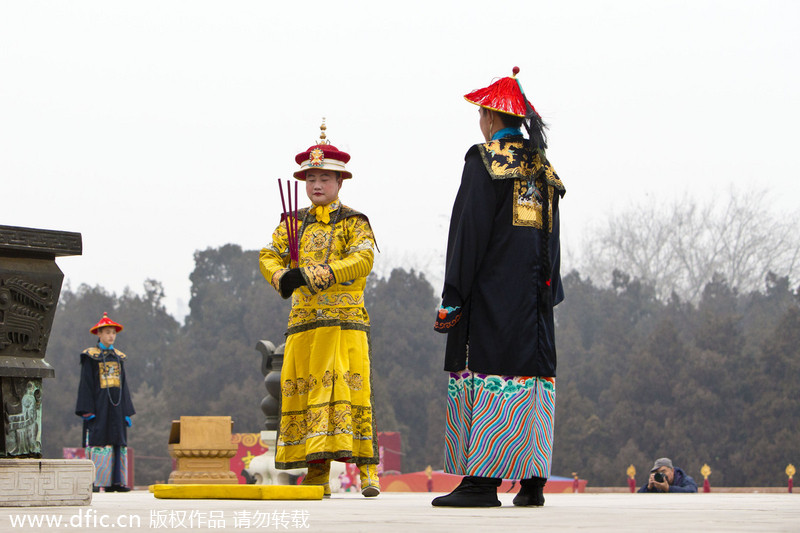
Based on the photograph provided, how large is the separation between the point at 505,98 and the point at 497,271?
32.1 inches

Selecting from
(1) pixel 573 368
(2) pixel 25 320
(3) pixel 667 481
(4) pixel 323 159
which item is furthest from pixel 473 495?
(1) pixel 573 368

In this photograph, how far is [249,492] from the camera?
547cm

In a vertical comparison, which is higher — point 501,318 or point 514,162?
point 514,162

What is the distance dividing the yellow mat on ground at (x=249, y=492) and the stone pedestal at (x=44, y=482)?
2.44 feet

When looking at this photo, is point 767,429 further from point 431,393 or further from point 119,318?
point 119,318

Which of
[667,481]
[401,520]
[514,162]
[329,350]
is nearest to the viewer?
[401,520]

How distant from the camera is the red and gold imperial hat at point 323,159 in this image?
22.1 feet

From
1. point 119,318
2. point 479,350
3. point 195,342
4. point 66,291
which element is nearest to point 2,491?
point 479,350

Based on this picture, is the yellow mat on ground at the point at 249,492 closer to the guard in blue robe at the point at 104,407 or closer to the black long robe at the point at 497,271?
the black long robe at the point at 497,271

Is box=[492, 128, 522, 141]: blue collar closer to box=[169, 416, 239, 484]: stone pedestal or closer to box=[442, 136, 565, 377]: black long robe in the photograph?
box=[442, 136, 565, 377]: black long robe

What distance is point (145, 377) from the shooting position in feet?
143

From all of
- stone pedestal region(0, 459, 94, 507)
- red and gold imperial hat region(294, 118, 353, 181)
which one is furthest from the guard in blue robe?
stone pedestal region(0, 459, 94, 507)

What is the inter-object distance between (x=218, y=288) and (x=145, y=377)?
14.1ft

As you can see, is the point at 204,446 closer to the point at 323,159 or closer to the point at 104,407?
the point at 104,407
